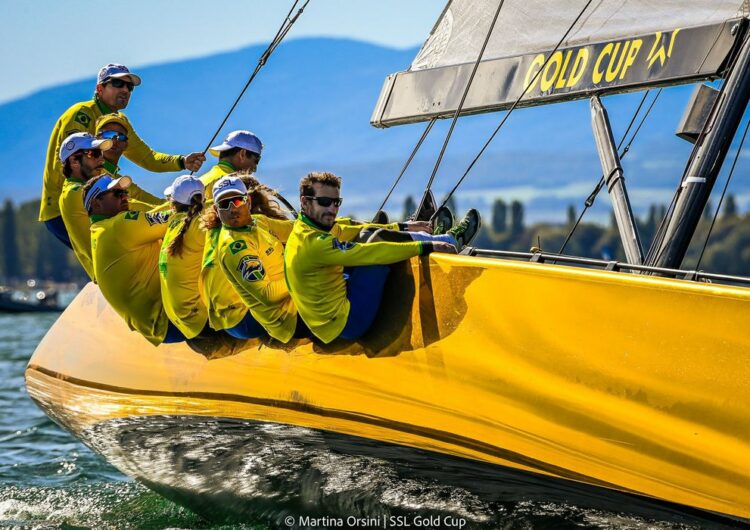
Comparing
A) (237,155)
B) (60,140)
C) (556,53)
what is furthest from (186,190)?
(556,53)

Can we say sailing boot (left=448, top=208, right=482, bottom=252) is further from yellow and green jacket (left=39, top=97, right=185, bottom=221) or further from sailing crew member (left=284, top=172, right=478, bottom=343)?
yellow and green jacket (left=39, top=97, right=185, bottom=221)

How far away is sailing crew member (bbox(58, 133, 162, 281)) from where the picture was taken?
5.66 m

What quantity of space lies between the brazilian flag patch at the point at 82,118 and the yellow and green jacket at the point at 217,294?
5.00 ft

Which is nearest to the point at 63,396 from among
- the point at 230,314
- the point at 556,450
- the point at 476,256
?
the point at 230,314

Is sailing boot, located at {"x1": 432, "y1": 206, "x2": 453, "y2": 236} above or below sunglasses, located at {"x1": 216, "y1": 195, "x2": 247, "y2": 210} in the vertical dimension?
above

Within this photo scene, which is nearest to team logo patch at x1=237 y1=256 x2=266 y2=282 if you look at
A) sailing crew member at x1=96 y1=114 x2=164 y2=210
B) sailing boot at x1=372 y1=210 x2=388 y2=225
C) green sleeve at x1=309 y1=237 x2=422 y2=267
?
green sleeve at x1=309 y1=237 x2=422 y2=267

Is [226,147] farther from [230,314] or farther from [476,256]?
[476,256]

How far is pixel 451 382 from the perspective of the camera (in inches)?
165

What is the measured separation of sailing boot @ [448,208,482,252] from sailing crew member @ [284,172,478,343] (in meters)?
0.67

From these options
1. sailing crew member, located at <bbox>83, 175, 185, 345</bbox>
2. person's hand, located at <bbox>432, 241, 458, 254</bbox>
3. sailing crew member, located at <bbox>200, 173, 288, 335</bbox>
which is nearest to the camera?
person's hand, located at <bbox>432, 241, 458, 254</bbox>

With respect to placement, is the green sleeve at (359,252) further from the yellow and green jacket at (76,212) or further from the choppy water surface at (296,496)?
the yellow and green jacket at (76,212)

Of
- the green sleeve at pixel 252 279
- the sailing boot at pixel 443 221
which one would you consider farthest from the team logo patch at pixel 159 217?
the sailing boot at pixel 443 221

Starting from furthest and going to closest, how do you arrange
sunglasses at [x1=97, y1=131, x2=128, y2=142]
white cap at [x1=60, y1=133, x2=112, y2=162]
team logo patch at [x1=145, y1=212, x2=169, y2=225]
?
sunglasses at [x1=97, y1=131, x2=128, y2=142] → white cap at [x1=60, y1=133, x2=112, y2=162] → team logo patch at [x1=145, y1=212, x2=169, y2=225]

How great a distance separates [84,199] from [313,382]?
1.41 m
